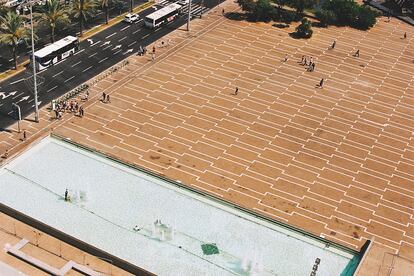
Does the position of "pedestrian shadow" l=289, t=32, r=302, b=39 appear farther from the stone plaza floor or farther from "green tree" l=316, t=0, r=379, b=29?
the stone plaza floor

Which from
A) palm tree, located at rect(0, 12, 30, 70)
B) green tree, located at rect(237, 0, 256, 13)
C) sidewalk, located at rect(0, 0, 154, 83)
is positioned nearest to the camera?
palm tree, located at rect(0, 12, 30, 70)

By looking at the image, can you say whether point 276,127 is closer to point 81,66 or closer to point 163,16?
point 81,66

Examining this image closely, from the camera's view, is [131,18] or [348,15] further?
[348,15]

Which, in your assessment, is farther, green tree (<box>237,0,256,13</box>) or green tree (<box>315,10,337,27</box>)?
green tree (<box>315,10,337,27</box>)

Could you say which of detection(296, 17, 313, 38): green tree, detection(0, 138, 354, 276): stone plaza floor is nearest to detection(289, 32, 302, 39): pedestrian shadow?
detection(296, 17, 313, 38): green tree

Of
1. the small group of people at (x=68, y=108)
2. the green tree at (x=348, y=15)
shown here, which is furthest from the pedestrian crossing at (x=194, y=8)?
the small group of people at (x=68, y=108)

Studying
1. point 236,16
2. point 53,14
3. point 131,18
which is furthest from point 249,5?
point 53,14
